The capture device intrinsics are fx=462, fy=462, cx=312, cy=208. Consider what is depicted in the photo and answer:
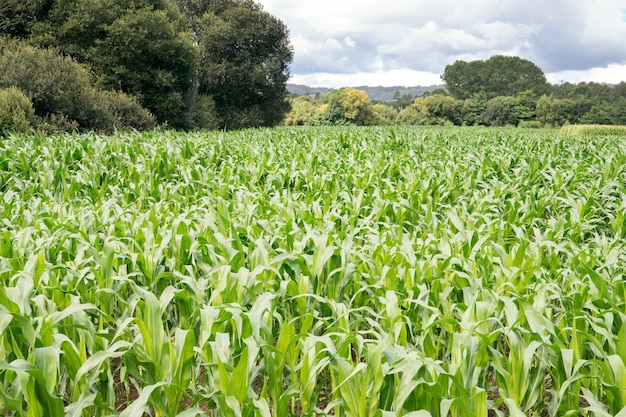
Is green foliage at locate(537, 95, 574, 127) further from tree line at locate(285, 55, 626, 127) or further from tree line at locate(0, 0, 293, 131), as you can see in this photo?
tree line at locate(0, 0, 293, 131)

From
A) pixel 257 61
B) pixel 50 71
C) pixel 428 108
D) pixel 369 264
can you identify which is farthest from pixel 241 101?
pixel 428 108

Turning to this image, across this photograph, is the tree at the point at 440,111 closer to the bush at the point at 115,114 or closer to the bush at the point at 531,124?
the bush at the point at 531,124

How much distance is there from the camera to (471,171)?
7.96 metres

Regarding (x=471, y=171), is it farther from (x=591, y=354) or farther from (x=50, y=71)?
(x=50, y=71)

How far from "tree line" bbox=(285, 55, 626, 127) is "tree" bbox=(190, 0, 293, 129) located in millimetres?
25097

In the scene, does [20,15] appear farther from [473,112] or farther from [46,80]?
[473,112]

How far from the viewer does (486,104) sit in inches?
3285

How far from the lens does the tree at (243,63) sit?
3603 cm

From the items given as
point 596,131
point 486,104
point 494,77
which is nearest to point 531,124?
point 486,104

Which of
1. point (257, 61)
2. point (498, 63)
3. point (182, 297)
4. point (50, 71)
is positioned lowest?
point (182, 297)

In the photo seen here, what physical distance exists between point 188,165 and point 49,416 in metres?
6.77

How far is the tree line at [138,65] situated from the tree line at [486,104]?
26171 mm

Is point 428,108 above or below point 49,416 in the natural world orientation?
above

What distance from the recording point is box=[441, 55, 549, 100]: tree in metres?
107
